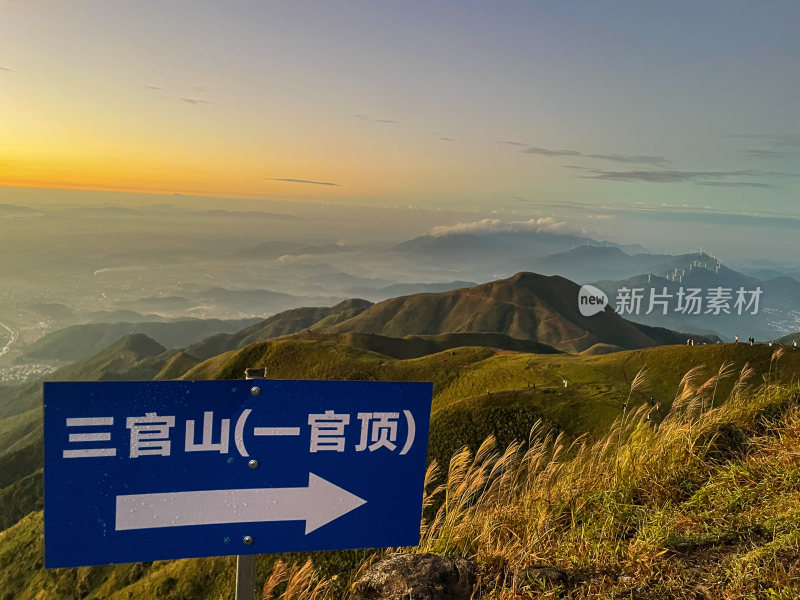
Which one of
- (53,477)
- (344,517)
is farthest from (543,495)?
(53,477)

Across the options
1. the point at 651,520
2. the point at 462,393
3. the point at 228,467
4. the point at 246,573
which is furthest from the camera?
the point at 462,393

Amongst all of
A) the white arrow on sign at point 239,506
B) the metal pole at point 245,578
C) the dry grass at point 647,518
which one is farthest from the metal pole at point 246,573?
the dry grass at point 647,518

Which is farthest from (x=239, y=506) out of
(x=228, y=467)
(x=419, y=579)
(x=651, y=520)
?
(x=651, y=520)

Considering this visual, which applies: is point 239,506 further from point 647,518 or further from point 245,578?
point 647,518

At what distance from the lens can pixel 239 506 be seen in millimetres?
3438

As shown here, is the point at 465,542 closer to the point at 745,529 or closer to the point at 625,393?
the point at 745,529

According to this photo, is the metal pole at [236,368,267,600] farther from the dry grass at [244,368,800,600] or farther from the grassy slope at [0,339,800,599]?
the grassy slope at [0,339,800,599]

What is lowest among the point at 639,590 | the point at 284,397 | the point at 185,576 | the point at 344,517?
the point at 185,576

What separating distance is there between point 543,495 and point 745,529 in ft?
5.74

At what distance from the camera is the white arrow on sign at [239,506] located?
10.9ft

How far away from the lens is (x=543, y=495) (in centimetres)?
584

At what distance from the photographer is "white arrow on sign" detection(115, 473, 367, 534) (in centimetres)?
332

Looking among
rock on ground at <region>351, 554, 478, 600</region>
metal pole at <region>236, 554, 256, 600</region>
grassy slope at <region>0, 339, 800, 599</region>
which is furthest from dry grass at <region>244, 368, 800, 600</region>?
grassy slope at <region>0, 339, 800, 599</region>

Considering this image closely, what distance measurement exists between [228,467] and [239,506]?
25cm
